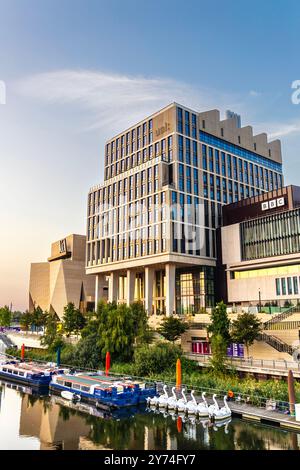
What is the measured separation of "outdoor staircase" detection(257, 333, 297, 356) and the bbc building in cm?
2436

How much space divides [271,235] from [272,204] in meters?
5.32

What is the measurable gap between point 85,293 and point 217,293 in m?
46.4

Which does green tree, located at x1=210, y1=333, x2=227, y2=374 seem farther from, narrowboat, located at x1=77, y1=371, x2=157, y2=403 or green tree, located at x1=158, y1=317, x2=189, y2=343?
green tree, located at x1=158, y1=317, x2=189, y2=343

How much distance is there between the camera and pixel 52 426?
28.9m

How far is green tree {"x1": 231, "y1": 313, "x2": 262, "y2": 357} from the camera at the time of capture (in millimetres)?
40094

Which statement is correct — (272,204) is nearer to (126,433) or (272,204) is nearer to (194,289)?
(194,289)

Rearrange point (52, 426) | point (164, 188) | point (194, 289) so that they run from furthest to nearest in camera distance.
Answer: point (194, 289)
point (164, 188)
point (52, 426)

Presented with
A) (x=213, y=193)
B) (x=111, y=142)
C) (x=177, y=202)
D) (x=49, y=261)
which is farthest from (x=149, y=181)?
(x=49, y=261)

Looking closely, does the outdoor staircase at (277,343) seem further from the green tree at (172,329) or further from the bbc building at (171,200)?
the bbc building at (171,200)

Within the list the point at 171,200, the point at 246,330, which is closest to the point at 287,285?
the point at 246,330

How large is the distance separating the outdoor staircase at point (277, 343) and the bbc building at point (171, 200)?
2436cm

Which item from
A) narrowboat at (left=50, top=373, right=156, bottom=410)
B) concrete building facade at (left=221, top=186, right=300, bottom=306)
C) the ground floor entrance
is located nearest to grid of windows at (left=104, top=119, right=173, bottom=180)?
concrete building facade at (left=221, top=186, right=300, bottom=306)

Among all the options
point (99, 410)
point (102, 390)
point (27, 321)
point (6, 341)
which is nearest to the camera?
point (99, 410)

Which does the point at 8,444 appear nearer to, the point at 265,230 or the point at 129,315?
the point at 129,315
